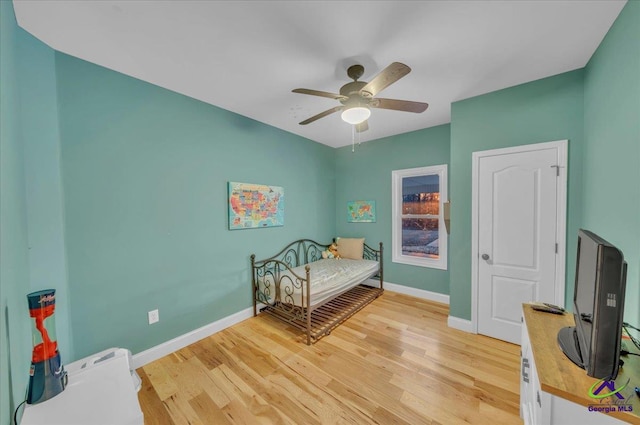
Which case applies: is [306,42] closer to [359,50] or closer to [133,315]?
[359,50]

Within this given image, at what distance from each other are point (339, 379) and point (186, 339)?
63.6 inches

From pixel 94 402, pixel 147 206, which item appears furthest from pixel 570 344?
pixel 147 206

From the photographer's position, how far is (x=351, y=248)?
4031 millimetres

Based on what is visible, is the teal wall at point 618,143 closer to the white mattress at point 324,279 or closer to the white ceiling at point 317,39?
the white ceiling at point 317,39

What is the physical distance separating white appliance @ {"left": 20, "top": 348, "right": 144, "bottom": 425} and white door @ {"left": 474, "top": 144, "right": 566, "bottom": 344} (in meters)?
3.03

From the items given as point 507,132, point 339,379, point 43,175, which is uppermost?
point 507,132

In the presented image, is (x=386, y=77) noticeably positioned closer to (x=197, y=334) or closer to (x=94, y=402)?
(x=94, y=402)

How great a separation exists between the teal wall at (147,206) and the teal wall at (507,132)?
2.46 metres

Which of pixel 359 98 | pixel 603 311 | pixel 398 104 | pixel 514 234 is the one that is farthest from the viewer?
pixel 514 234

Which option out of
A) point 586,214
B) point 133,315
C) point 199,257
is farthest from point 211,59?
point 586,214

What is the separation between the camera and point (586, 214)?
6.28 ft

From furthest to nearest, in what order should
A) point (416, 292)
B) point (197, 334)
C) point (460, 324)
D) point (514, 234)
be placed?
point (416, 292), point (460, 324), point (197, 334), point (514, 234)

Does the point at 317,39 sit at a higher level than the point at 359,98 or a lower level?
higher

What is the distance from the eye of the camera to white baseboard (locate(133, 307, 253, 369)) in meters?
2.06
